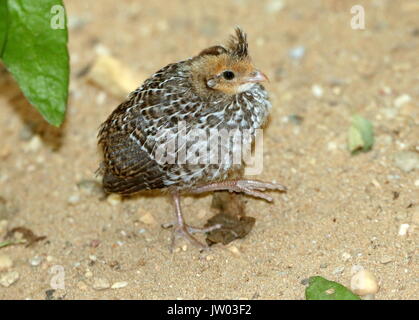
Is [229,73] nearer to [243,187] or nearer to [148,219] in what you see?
[243,187]

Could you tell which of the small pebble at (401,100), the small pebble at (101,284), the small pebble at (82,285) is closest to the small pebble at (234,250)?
the small pebble at (101,284)

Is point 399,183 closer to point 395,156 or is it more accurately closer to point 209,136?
point 395,156

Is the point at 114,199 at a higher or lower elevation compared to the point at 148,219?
higher

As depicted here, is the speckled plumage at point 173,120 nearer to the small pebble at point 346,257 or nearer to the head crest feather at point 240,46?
the head crest feather at point 240,46

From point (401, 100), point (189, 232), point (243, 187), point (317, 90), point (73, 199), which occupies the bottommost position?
point (189, 232)

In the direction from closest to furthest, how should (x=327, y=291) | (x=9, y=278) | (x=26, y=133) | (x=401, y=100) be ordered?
(x=327, y=291), (x=9, y=278), (x=401, y=100), (x=26, y=133)

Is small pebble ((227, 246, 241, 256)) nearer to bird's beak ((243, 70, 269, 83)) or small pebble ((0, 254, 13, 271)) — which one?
bird's beak ((243, 70, 269, 83))

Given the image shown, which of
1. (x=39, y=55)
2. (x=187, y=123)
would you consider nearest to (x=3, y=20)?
(x=39, y=55)
